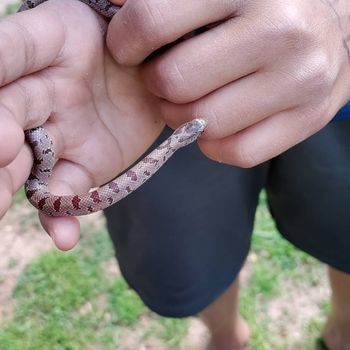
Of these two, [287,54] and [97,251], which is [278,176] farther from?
[97,251]

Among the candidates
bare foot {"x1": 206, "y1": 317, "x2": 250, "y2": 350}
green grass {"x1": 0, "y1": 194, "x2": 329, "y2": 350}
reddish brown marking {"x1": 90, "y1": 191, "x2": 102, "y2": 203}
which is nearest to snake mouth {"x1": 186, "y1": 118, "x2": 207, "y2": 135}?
reddish brown marking {"x1": 90, "y1": 191, "x2": 102, "y2": 203}

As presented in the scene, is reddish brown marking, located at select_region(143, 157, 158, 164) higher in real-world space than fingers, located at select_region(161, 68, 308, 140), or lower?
lower

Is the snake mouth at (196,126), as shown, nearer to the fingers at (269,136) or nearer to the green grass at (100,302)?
the fingers at (269,136)

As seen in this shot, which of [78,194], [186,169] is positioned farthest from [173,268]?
[78,194]

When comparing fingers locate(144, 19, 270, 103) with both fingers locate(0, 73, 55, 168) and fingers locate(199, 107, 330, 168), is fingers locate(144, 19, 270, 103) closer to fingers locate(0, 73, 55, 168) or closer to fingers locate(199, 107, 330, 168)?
fingers locate(199, 107, 330, 168)

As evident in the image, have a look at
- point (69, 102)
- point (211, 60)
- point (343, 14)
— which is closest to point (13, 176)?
point (69, 102)

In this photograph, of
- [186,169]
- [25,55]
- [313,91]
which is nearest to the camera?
[25,55]
